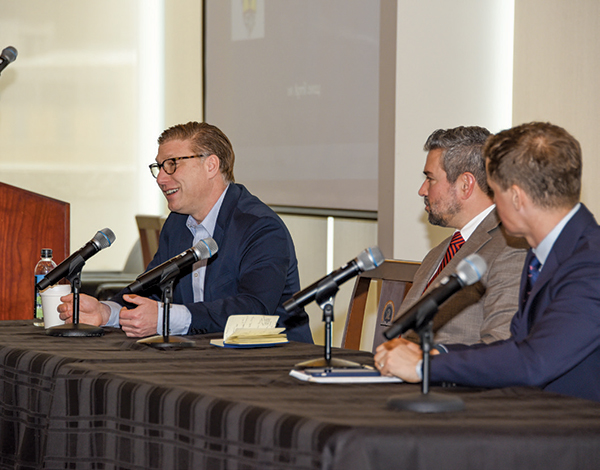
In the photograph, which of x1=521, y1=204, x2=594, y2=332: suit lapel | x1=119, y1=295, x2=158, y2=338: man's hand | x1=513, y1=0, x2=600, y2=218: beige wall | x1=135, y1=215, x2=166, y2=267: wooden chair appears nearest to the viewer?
x1=521, y1=204, x2=594, y2=332: suit lapel

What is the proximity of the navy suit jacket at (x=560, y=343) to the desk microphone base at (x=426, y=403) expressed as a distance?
0.16 m

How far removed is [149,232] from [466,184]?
138 inches

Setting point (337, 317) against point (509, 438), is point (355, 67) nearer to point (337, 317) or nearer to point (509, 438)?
point (337, 317)

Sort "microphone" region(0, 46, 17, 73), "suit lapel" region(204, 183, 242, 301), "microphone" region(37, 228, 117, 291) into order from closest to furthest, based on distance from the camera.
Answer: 1. "microphone" region(37, 228, 117, 291)
2. "suit lapel" region(204, 183, 242, 301)
3. "microphone" region(0, 46, 17, 73)

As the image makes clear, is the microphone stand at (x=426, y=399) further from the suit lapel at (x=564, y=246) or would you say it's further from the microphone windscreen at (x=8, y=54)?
the microphone windscreen at (x=8, y=54)

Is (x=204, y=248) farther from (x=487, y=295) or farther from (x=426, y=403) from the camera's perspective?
(x=426, y=403)

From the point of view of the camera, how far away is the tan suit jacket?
2031mm

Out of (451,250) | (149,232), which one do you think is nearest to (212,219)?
(451,250)

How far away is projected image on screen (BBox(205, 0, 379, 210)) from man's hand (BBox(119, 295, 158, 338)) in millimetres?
2258

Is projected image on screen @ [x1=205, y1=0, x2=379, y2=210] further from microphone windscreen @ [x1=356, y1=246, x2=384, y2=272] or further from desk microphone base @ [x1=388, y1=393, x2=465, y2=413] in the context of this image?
desk microphone base @ [x1=388, y1=393, x2=465, y2=413]

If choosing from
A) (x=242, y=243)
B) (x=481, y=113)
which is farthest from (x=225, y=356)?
(x=481, y=113)

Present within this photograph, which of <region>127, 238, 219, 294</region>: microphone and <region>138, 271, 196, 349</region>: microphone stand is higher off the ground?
<region>127, 238, 219, 294</region>: microphone

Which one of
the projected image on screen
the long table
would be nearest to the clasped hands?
the long table

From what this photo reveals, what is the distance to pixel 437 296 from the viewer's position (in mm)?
1424
